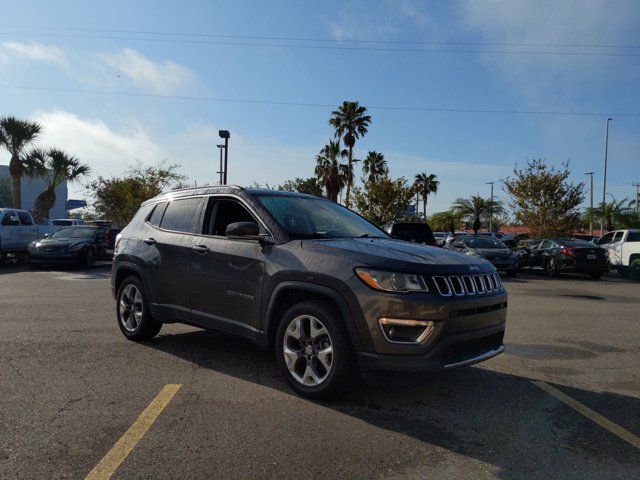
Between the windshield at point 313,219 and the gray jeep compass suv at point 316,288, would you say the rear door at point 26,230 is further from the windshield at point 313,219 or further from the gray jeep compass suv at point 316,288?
the windshield at point 313,219

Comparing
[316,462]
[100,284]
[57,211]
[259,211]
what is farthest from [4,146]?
[57,211]

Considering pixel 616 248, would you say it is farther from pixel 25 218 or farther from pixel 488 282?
pixel 25 218

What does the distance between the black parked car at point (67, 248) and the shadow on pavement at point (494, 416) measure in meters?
13.0

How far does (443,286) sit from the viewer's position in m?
3.89

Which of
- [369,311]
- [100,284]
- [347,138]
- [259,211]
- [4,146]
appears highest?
[347,138]

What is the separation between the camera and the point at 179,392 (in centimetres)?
448

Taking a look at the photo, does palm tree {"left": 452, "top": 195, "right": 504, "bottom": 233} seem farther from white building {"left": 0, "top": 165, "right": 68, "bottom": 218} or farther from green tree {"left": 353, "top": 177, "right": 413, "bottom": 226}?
white building {"left": 0, "top": 165, "right": 68, "bottom": 218}

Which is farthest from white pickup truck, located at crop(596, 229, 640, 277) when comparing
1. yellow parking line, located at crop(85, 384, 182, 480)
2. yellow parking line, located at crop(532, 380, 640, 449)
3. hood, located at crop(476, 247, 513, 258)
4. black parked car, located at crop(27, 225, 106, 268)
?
black parked car, located at crop(27, 225, 106, 268)

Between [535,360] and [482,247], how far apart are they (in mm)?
13579

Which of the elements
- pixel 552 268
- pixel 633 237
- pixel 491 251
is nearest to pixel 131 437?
pixel 491 251

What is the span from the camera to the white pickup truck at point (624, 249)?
1844 centimetres

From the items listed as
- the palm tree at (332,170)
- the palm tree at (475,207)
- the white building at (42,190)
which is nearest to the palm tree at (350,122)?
the palm tree at (332,170)

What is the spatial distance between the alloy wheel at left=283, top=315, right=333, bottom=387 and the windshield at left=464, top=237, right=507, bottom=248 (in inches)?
622

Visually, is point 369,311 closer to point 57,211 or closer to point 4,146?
point 4,146
